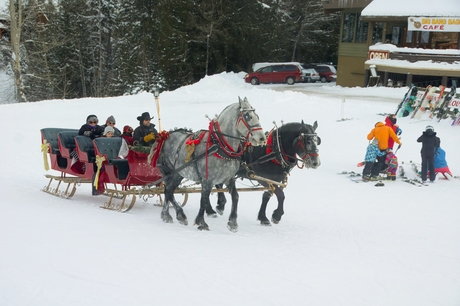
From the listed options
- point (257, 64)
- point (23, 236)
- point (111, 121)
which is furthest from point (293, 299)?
point (257, 64)

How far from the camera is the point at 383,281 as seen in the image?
7504 mm

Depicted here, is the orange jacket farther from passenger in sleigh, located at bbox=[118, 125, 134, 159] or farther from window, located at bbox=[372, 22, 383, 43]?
window, located at bbox=[372, 22, 383, 43]

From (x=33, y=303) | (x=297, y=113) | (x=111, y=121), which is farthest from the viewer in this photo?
(x=297, y=113)

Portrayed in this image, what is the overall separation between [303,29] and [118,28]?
15.5 m

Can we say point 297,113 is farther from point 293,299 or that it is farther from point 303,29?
point 303,29

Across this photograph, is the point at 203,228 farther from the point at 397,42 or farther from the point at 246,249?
the point at 397,42

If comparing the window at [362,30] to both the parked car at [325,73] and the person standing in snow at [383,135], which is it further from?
the person standing in snow at [383,135]

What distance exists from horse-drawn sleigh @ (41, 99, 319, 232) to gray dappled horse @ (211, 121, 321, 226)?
0.02 metres

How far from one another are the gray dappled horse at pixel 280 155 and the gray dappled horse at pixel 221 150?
2.59ft

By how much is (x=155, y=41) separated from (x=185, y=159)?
1262 inches

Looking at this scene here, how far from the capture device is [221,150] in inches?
362

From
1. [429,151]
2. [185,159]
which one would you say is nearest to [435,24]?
[429,151]

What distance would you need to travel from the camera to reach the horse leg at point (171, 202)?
10078 mm

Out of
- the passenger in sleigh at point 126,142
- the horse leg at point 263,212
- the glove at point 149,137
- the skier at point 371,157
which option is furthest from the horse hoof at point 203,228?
the skier at point 371,157
